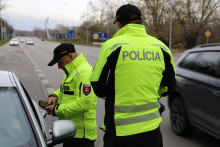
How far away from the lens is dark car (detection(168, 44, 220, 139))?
4.08 meters

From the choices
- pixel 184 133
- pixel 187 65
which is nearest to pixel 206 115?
pixel 184 133

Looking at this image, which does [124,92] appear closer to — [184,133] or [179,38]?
[184,133]

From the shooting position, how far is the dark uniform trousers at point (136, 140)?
210cm

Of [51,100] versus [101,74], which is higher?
[101,74]

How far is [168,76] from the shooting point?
2.38 m

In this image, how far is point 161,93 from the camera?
2492 millimetres

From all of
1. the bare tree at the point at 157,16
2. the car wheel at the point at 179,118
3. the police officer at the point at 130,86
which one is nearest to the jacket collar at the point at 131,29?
the police officer at the point at 130,86

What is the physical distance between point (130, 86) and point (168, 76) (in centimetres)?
45

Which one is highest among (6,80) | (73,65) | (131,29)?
(131,29)

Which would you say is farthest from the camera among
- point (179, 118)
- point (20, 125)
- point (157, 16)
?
point (157, 16)

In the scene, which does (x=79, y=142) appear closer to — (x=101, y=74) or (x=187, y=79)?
(x=101, y=74)

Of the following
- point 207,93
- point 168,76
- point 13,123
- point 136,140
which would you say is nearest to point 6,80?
point 13,123

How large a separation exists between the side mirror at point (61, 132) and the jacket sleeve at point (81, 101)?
1.01ft

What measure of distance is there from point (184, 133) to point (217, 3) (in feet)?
116
